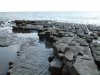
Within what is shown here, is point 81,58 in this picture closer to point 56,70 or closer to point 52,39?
point 56,70

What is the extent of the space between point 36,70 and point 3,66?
7.45 ft

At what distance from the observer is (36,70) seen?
29.2ft

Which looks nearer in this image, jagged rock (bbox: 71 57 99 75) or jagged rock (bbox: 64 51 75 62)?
jagged rock (bbox: 71 57 99 75)

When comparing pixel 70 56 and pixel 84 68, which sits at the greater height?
pixel 70 56

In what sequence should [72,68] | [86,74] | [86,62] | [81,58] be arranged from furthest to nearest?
1. [81,58]
2. [86,62]
3. [72,68]
4. [86,74]

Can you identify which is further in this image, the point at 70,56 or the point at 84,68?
the point at 70,56

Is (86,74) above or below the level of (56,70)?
above

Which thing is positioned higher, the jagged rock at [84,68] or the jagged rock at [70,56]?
the jagged rock at [70,56]

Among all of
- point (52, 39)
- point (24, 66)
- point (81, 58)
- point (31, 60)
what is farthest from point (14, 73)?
point (52, 39)

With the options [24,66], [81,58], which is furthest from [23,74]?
[81,58]

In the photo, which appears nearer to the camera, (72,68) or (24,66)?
(72,68)

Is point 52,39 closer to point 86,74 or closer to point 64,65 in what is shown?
point 64,65

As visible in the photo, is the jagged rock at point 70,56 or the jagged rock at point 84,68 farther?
the jagged rock at point 70,56

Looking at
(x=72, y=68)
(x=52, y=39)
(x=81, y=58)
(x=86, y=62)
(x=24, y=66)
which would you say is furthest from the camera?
(x=52, y=39)
